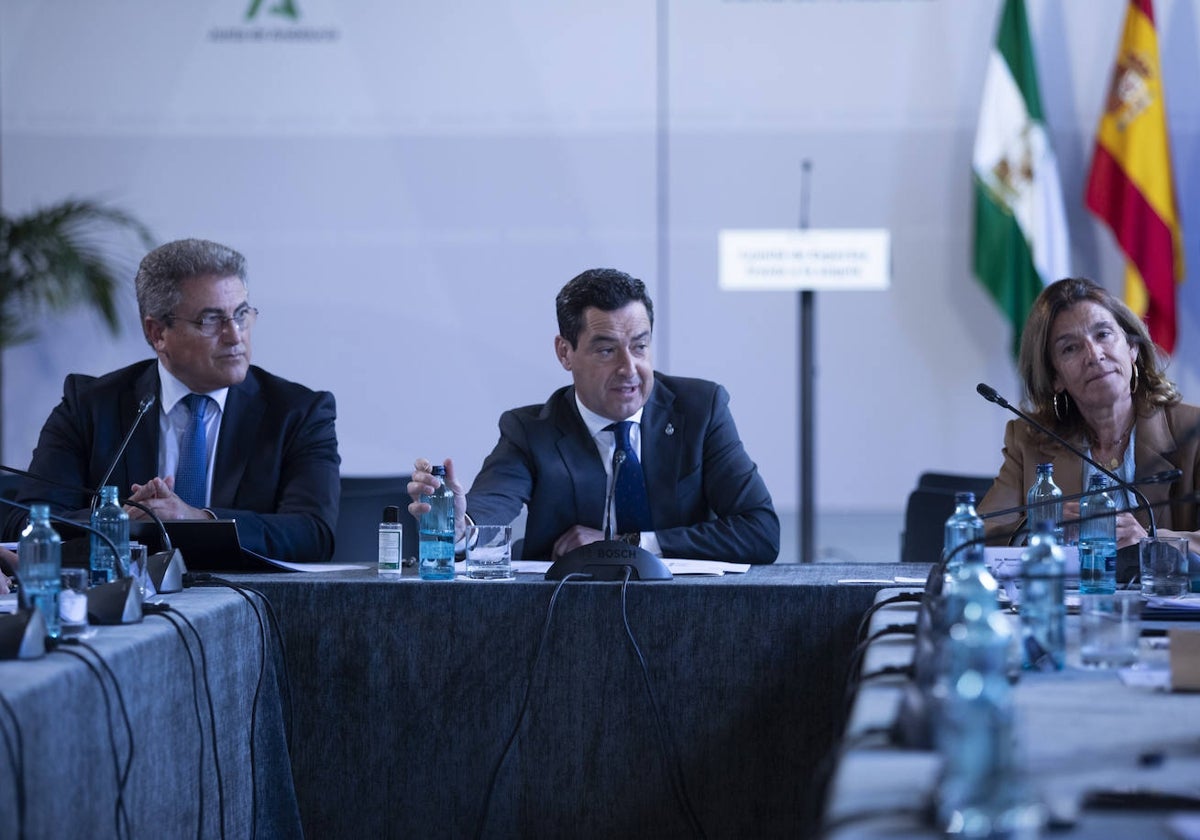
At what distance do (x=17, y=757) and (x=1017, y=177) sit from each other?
14.8 feet

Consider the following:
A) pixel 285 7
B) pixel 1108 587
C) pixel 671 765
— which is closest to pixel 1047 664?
pixel 1108 587

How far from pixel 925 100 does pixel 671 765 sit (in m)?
3.66

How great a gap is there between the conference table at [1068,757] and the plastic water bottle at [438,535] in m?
1.13

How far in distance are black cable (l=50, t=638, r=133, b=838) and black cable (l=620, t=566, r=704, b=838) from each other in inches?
36.6

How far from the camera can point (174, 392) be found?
3.21 m

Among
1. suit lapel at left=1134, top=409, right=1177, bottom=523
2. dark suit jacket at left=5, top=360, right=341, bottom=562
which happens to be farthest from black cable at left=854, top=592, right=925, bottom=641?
dark suit jacket at left=5, top=360, right=341, bottom=562

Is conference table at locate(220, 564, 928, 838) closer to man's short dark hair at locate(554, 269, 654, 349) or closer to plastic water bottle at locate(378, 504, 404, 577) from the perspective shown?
plastic water bottle at locate(378, 504, 404, 577)

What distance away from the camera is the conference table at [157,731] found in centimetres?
162

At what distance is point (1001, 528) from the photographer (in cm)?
300

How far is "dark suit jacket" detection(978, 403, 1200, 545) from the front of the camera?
294 centimetres

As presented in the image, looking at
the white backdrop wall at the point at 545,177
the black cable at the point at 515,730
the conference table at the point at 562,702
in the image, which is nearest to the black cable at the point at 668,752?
the conference table at the point at 562,702

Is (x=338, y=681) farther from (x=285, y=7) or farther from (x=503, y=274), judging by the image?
(x=285, y=7)

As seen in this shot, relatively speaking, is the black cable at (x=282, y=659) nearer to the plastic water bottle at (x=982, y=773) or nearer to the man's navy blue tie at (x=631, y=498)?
the man's navy blue tie at (x=631, y=498)

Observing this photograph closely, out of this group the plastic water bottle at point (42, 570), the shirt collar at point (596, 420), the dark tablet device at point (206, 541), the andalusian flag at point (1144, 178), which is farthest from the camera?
the andalusian flag at point (1144, 178)
